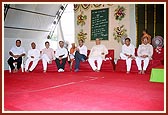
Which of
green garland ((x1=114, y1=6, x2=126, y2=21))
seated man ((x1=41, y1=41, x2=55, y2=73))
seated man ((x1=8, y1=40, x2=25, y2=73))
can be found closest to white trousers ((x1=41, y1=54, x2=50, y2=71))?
seated man ((x1=41, y1=41, x2=55, y2=73))

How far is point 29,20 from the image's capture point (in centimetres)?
699

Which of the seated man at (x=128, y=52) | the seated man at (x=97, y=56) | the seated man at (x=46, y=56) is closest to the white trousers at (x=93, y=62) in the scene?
the seated man at (x=97, y=56)

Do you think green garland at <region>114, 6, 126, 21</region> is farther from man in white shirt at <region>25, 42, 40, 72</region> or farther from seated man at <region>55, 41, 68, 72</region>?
man in white shirt at <region>25, 42, 40, 72</region>

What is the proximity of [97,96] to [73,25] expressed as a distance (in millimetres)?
5642

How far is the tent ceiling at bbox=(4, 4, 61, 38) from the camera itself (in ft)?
21.4

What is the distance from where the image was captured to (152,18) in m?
6.25

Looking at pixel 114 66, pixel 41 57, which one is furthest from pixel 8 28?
pixel 114 66

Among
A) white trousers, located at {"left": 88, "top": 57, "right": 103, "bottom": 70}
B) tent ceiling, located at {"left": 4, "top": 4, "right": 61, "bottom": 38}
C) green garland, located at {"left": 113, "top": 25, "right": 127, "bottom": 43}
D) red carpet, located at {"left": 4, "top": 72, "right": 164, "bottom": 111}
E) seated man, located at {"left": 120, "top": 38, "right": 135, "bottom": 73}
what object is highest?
tent ceiling, located at {"left": 4, "top": 4, "right": 61, "bottom": 38}

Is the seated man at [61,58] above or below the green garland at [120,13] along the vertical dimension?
below

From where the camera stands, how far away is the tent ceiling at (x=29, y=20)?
6.53m

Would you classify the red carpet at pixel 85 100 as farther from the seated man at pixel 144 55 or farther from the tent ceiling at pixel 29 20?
the tent ceiling at pixel 29 20

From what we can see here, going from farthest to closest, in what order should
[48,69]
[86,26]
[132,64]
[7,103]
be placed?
[86,26] < [48,69] < [132,64] < [7,103]

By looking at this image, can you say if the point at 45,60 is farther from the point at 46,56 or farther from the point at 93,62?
the point at 93,62

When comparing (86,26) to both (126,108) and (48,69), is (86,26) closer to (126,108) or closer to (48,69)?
(48,69)
